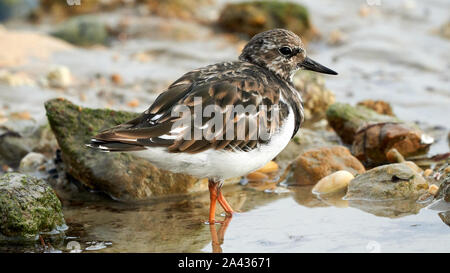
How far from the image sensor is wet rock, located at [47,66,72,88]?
8.77m

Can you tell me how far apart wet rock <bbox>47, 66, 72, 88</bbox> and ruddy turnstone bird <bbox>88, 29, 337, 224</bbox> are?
4265 mm

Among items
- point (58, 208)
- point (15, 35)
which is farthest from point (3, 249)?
point (15, 35)

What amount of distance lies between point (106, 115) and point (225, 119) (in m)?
1.72

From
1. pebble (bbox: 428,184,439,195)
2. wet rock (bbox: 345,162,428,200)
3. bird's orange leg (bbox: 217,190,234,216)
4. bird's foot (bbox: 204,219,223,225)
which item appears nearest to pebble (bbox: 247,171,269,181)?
bird's orange leg (bbox: 217,190,234,216)

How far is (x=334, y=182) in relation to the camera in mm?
5598

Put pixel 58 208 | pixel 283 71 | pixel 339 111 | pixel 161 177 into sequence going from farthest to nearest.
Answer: pixel 339 111 < pixel 161 177 < pixel 283 71 < pixel 58 208

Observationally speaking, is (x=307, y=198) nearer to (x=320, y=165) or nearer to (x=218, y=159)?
(x=320, y=165)

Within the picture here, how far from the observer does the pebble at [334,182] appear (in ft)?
18.4

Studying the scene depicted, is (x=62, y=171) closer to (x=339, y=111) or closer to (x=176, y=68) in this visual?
(x=339, y=111)

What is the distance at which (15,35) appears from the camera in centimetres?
1005

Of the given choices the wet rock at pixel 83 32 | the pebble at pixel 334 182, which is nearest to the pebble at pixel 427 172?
the pebble at pixel 334 182

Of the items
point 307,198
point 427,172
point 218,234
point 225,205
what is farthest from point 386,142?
point 218,234

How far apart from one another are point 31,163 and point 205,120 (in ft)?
8.47

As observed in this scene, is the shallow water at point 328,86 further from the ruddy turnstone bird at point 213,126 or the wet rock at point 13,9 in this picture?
the wet rock at point 13,9
